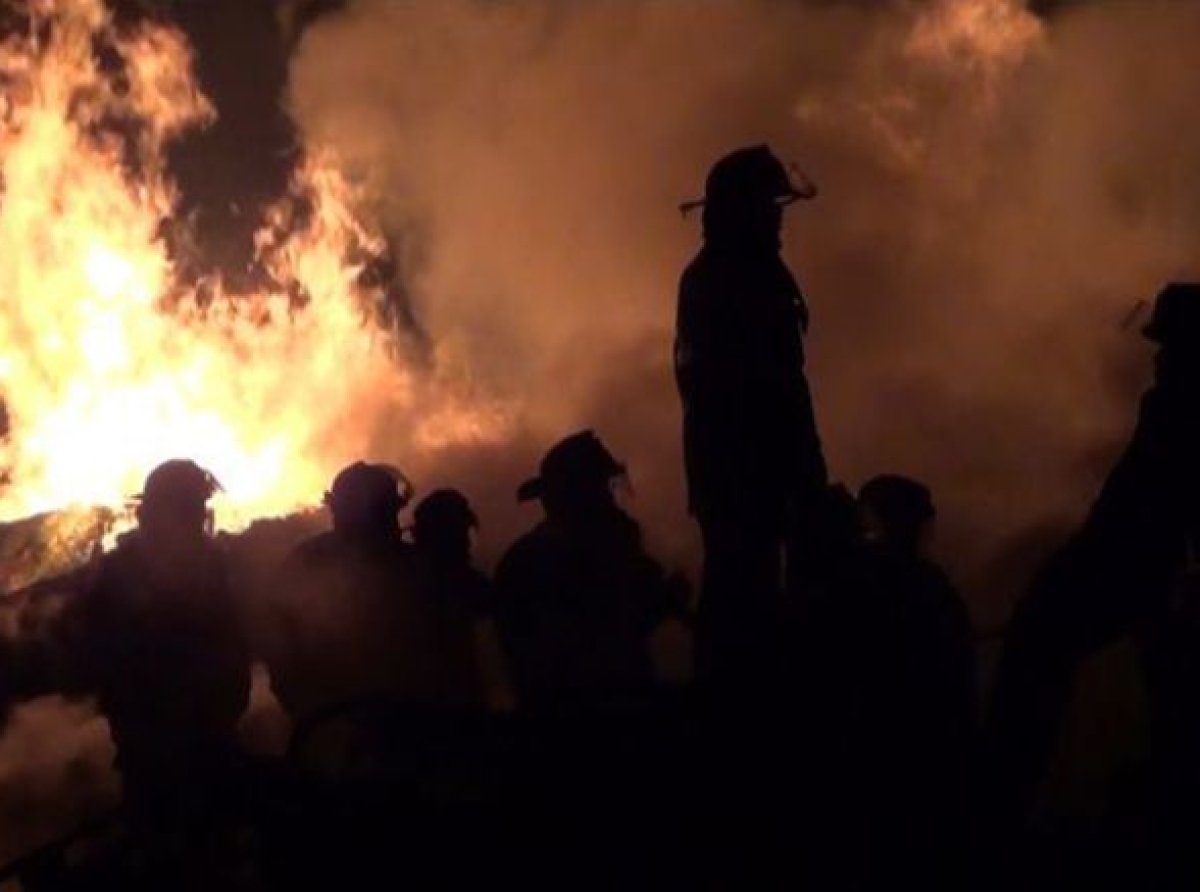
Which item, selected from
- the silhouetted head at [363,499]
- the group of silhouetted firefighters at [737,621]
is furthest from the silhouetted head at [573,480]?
the silhouetted head at [363,499]

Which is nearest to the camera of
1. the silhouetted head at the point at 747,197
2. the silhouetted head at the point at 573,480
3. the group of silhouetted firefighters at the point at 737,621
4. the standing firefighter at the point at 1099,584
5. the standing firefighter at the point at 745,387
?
the standing firefighter at the point at 1099,584

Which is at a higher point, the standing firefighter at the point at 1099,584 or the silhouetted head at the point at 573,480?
the silhouetted head at the point at 573,480

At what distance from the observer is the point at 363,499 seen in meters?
7.52

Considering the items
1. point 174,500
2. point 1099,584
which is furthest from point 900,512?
point 174,500

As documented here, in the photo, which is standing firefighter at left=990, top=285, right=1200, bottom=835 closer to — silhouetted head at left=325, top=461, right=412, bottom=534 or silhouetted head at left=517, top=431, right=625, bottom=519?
silhouetted head at left=517, top=431, right=625, bottom=519

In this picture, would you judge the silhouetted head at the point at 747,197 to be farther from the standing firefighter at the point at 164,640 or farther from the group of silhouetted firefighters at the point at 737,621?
the standing firefighter at the point at 164,640

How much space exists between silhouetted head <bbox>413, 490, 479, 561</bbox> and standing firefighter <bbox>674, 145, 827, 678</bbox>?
8.48 feet

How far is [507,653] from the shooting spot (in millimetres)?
6801

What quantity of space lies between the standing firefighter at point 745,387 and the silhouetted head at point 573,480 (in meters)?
1.53

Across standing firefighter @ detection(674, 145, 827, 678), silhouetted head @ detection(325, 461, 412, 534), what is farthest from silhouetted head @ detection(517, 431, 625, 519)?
standing firefighter @ detection(674, 145, 827, 678)

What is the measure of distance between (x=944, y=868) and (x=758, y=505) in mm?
1834

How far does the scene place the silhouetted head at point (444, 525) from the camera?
7.90 m

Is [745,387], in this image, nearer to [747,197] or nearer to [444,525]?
[747,197]

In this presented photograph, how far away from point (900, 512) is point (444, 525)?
254 centimetres
